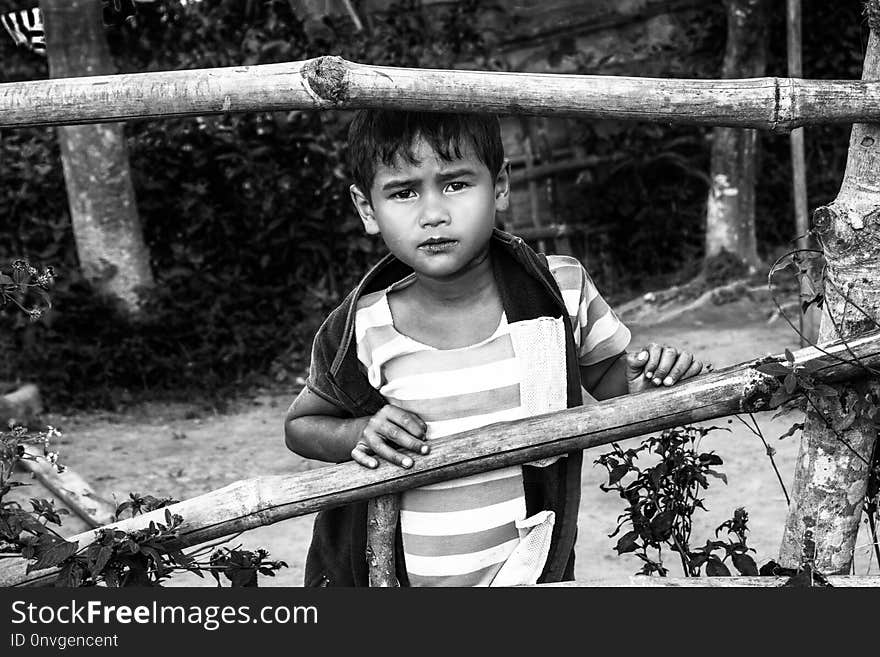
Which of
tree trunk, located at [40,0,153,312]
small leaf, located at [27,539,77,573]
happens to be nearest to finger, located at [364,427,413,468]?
small leaf, located at [27,539,77,573]

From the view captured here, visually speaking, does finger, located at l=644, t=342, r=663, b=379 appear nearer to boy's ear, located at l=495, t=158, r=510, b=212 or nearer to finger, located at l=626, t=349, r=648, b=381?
finger, located at l=626, t=349, r=648, b=381

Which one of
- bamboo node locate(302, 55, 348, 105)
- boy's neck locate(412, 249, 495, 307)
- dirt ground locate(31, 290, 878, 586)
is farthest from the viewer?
dirt ground locate(31, 290, 878, 586)

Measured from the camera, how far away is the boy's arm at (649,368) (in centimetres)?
196

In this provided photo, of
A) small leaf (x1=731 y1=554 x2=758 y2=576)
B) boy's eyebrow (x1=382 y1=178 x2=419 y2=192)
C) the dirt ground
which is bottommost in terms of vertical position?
the dirt ground

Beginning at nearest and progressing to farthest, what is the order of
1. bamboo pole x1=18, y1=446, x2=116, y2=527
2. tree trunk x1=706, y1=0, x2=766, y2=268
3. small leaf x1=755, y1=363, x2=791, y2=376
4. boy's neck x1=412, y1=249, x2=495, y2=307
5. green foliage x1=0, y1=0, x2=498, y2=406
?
1. small leaf x1=755, y1=363, x2=791, y2=376
2. boy's neck x1=412, y1=249, x2=495, y2=307
3. bamboo pole x1=18, y1=446, x2=116, y2=527
4. green foliage x1=0, y1=0, x2=498, y2=406
5. tree trunk x1=706, y1=0, x2=766, y2=268

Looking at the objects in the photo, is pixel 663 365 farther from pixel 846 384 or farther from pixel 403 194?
pixel 403 194

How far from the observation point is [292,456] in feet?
17.5

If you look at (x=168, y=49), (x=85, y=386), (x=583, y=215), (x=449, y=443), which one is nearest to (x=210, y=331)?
(x=85, y=386)

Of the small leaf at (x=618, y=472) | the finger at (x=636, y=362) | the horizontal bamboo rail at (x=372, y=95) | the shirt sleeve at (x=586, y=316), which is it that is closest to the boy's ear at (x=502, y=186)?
the shirt sleeve at (x=586, y=316)

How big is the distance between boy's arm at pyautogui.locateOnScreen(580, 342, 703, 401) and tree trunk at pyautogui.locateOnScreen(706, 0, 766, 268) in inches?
232

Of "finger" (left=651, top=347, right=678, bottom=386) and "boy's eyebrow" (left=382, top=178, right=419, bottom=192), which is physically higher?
"boy's eyebrow" (left=382, top=178, right=419, bottom=192)

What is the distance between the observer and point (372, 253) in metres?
7.29

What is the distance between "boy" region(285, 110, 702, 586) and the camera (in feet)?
6.37

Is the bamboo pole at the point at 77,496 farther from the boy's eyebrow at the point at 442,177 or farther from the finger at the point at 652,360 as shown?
the finger at the point at 652,360
